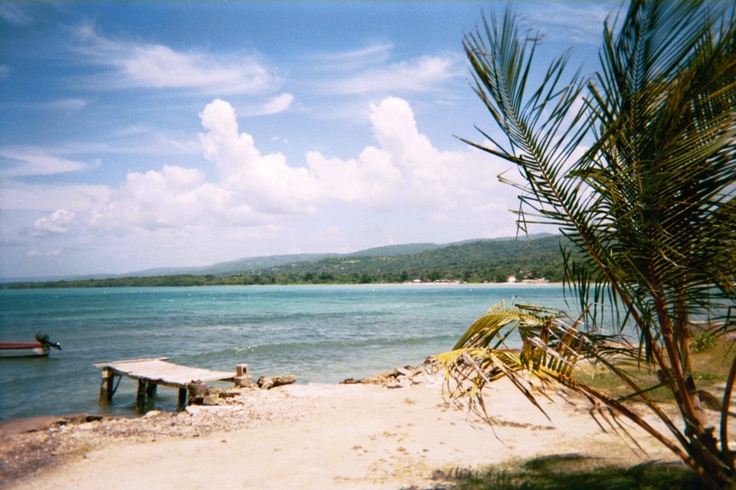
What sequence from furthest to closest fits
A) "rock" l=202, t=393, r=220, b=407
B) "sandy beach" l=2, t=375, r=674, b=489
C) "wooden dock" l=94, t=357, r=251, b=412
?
"wooden dock" l=94, t=357, r=251, b=412 → "rock" l=202, t=393, r=220, b=407 → "sandy beach" l=2, t=375, r=674, b=489

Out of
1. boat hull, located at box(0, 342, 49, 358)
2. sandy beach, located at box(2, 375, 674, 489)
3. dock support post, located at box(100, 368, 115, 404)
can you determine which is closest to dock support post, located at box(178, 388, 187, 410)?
sandy beach, located at box(2, 375, 674, 489)

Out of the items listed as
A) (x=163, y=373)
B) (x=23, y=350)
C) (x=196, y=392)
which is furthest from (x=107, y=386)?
(x=23, y=350)

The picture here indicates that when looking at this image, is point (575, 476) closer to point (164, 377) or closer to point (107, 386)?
point (164, 377)

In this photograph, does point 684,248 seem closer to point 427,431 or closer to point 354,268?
point 427,431

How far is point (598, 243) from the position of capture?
390 cm

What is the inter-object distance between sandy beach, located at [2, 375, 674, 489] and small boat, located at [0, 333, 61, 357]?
56.2ft

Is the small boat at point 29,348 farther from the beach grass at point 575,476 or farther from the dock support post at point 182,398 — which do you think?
the beach grass at point 575,476

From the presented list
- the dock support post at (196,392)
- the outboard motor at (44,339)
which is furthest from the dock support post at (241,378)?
the outboard motor at (44,339)

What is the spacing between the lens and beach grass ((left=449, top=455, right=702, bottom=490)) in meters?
4.80

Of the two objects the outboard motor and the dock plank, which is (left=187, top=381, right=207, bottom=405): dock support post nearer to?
the dock plank

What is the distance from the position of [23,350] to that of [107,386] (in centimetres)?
1336

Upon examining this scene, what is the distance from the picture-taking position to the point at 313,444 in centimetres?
792

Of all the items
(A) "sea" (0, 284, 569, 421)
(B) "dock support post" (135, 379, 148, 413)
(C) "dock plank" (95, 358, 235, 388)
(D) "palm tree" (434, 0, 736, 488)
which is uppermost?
(D) "palm tree" (434, 0, 736, 488)

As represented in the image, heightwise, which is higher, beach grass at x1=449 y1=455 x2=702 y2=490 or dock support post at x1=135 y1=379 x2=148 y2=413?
beach grass at x1=449 y1=455 x2=702 y2=490
